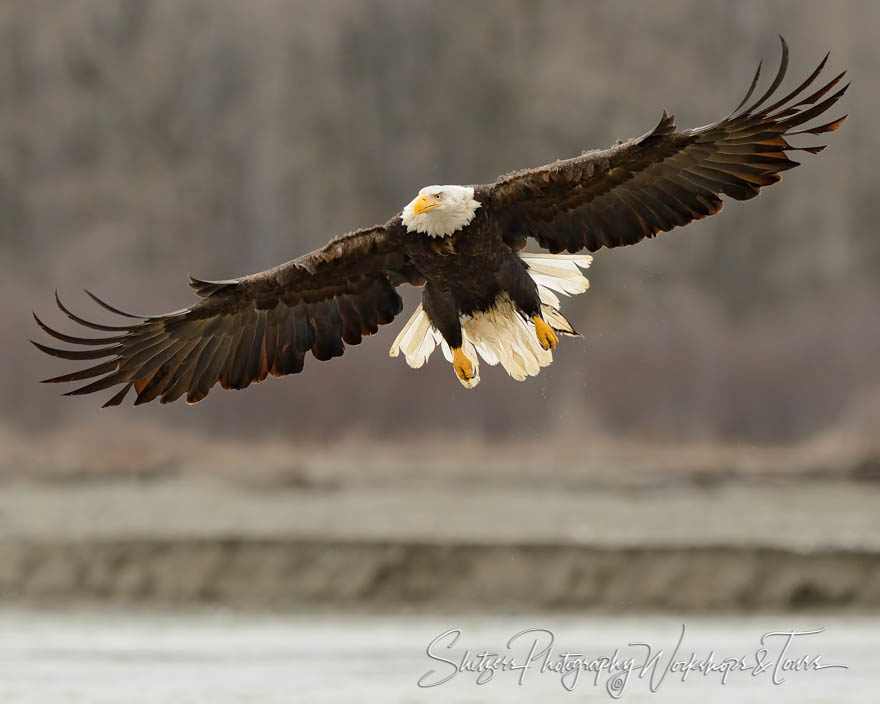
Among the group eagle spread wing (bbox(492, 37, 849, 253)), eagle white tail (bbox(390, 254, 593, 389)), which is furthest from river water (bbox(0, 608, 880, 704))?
eagle spread wing (bbox(492, 37, 849, 253))

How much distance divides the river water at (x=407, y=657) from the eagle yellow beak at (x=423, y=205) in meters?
3.26

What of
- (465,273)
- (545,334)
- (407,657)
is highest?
(407,657)

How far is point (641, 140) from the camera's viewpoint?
18.5ft

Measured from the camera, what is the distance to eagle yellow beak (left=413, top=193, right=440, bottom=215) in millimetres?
5797

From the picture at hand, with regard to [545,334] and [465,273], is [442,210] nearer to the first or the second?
[465,273]

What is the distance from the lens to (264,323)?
637cm

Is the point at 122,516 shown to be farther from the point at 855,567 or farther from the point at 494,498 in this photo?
the point at 855,567

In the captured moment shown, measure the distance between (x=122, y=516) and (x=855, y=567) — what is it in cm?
488

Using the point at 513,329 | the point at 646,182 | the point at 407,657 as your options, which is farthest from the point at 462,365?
the point at 407,657

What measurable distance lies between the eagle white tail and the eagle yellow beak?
1.78ft

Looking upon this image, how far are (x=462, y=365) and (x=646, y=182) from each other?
3.13ft

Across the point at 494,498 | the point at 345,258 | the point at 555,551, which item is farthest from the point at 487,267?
the point at 494,498

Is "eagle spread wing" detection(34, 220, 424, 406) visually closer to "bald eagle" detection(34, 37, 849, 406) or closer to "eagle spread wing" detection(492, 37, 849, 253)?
"bald eagle" detection(34, 37, 849, 406)

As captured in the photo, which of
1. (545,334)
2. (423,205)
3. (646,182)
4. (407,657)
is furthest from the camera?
(407,657)
